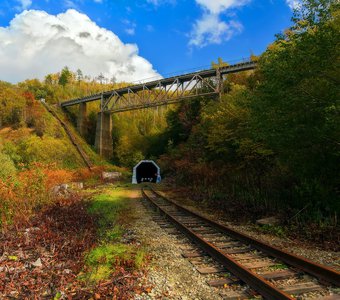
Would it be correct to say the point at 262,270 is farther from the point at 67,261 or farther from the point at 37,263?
the point at 37,263

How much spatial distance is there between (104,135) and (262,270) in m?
55.3

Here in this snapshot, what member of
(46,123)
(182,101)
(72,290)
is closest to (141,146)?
(182,101)

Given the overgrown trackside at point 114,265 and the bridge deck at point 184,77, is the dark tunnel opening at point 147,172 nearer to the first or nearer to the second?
the bridge deck at point 184,77

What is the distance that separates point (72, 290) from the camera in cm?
475

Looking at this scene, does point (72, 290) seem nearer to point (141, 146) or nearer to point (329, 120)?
point (329, 120)

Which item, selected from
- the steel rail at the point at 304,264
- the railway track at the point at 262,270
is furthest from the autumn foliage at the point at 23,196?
the steel rail at the point at 304,264

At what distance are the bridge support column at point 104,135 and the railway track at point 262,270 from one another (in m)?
51.7

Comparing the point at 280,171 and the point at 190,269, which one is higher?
the point at 280,171

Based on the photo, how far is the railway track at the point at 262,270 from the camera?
453 cm

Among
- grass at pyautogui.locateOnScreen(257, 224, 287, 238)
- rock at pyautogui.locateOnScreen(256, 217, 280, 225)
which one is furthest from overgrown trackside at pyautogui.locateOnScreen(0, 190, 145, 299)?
rock at pyautogui.locateOnScreen(256, 217, 280, 225)

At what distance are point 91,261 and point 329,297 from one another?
4.33 meters

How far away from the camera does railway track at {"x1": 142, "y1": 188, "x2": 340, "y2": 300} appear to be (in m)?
4.53

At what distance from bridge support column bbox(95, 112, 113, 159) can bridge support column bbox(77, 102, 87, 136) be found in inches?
316

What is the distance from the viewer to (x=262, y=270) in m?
5.52
